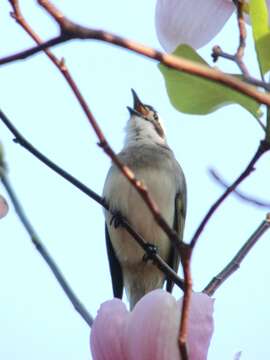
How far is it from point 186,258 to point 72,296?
1.80 ft

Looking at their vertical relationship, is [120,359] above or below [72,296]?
below

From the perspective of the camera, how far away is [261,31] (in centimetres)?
107

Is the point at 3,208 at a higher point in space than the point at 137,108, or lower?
lower

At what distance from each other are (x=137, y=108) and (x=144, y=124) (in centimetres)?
19

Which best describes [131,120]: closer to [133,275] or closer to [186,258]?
[133,275]

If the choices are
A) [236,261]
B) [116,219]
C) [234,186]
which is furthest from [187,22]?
[116,219]

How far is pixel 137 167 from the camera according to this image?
2959 mm

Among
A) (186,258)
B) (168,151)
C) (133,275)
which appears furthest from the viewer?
(168,151)

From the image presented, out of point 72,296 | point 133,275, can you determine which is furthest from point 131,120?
point 72,296

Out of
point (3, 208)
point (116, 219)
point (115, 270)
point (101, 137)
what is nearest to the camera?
point (101, 137)

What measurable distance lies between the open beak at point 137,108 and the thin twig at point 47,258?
2260 mm

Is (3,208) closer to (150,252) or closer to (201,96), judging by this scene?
(201,96)

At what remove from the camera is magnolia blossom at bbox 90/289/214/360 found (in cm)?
87

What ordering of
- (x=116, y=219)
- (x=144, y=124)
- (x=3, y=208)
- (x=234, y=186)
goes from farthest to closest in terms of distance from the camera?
(x=144, y=124)
(x=116, y=219)
(x=3, y=208)
(x=234, y=186)
